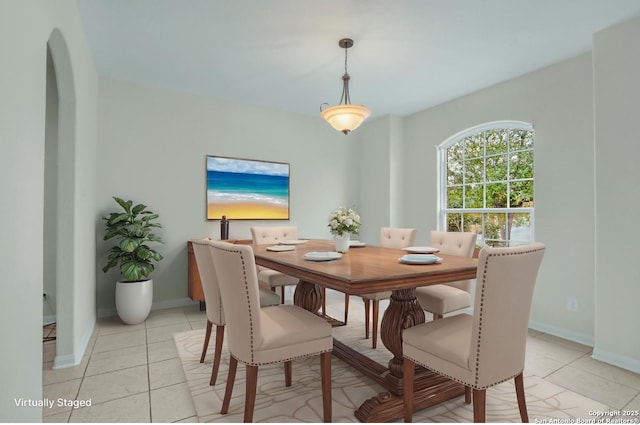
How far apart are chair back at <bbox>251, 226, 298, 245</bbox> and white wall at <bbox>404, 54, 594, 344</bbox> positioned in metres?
2.64

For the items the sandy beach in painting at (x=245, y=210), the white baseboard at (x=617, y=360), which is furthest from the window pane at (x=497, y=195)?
the sandy beach in painting at (x=245, y=210)

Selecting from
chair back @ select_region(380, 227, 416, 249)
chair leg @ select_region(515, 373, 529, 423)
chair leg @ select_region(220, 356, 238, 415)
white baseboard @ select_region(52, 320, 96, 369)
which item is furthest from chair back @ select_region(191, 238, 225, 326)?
chair back @ select_region(380, 227, 416, 249)

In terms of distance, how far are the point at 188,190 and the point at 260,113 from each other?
1.46 m

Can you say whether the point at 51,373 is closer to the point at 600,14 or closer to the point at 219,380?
the point at 219,380

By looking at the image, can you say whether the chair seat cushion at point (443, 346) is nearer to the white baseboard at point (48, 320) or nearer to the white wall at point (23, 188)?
the white wall at point (23, 188)

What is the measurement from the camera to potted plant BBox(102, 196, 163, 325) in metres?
3.39

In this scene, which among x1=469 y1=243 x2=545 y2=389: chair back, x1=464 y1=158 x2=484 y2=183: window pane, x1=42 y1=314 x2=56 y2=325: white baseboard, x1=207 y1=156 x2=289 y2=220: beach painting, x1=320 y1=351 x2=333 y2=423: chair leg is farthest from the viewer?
x1=207 y1=156 x2=289 y2=220: beach painting

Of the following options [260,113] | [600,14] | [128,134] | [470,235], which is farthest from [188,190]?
[600,14]

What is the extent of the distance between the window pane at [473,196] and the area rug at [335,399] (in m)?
2.28

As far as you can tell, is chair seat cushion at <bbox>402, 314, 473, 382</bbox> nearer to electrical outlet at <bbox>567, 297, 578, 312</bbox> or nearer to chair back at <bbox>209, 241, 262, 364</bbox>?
chair back at <bbox>209, 241, 262, 364</bbox>

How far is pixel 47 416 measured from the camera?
6.17 feet

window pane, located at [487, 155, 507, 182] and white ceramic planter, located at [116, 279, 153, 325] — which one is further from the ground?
window pane, located at [487, 155, 507, 182]

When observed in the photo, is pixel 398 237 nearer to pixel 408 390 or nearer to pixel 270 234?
pixel 270 234

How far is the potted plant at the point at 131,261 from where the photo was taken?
3393 millimetres
